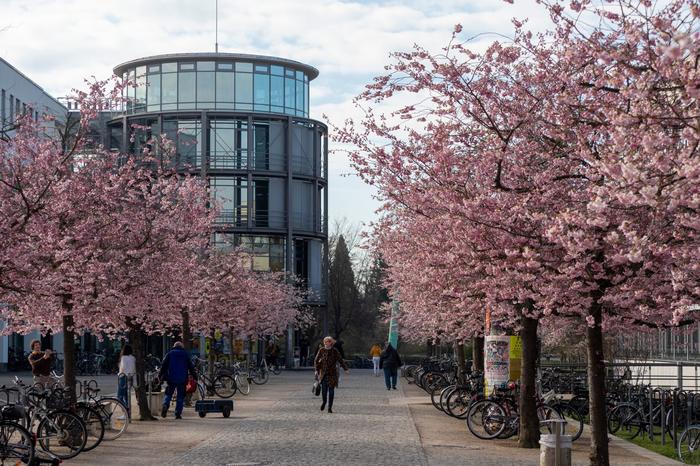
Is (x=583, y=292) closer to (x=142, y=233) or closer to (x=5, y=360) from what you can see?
(x=142, y=233)

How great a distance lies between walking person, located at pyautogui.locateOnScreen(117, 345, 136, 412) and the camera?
81.0 ft

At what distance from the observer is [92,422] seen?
727 inches

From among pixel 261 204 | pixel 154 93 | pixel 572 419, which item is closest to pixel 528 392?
pixel 572 419

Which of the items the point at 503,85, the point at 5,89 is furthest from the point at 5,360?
the point at 503,85

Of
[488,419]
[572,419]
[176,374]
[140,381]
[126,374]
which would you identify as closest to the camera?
[488,419]

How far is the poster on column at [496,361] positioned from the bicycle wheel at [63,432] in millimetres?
8971

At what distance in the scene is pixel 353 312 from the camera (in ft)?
287

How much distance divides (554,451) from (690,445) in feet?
12.9

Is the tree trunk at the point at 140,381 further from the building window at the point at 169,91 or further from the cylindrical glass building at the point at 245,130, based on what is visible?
the building window at the point at 169,91

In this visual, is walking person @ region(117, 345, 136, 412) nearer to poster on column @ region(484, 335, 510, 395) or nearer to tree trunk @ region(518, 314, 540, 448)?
poster on column @ region(484, 335, 510, 395)

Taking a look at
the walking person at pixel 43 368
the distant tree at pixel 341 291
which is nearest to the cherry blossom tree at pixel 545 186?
the walking person at pixel 43 368

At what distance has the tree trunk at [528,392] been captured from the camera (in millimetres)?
19344

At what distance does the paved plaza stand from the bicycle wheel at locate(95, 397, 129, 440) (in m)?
0.28

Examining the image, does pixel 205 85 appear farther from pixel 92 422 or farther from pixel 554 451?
pixel 554 451
